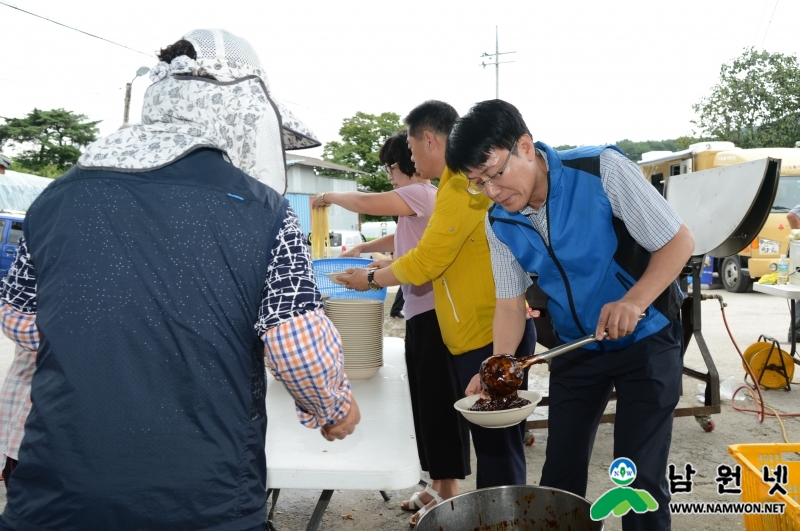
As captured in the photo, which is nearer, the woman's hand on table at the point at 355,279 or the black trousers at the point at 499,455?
the black trousers at the point at 499,455

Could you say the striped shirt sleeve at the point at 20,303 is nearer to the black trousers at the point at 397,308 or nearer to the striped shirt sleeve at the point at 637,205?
the striped shirt sleeve at the point at 637,205

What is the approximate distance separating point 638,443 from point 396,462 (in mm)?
816

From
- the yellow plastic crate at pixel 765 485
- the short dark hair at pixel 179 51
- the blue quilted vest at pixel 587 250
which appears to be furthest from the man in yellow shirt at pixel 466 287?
the short dark hair at pixel 179 51

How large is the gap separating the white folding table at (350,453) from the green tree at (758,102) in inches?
970

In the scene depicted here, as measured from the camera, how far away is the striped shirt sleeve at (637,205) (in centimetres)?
188

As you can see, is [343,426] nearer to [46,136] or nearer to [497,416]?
[497,416]

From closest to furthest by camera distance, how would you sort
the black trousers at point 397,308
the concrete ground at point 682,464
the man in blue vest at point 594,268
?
the man in blue vest at point 594,268, the concrete ground at point 682,464, the black trousers at point 397,308

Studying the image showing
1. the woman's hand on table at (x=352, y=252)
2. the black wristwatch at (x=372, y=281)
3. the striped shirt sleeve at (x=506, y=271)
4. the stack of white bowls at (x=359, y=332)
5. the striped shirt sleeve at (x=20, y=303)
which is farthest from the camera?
Answer: the woman's hand on table at (x=352, y=252)

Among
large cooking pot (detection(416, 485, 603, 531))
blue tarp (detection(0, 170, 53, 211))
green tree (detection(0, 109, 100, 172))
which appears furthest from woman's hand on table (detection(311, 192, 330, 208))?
green tree (detection(0, 109, 100, 172))

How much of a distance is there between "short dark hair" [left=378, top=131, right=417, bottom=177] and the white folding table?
1.50 m

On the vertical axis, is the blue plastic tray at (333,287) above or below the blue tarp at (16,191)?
below

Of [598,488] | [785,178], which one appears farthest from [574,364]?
[785,178]

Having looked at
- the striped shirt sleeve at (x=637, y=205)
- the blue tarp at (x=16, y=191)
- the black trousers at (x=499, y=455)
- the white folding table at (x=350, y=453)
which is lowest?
the black trousers at (x=499, y=455)

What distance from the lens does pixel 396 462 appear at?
1.62 m
